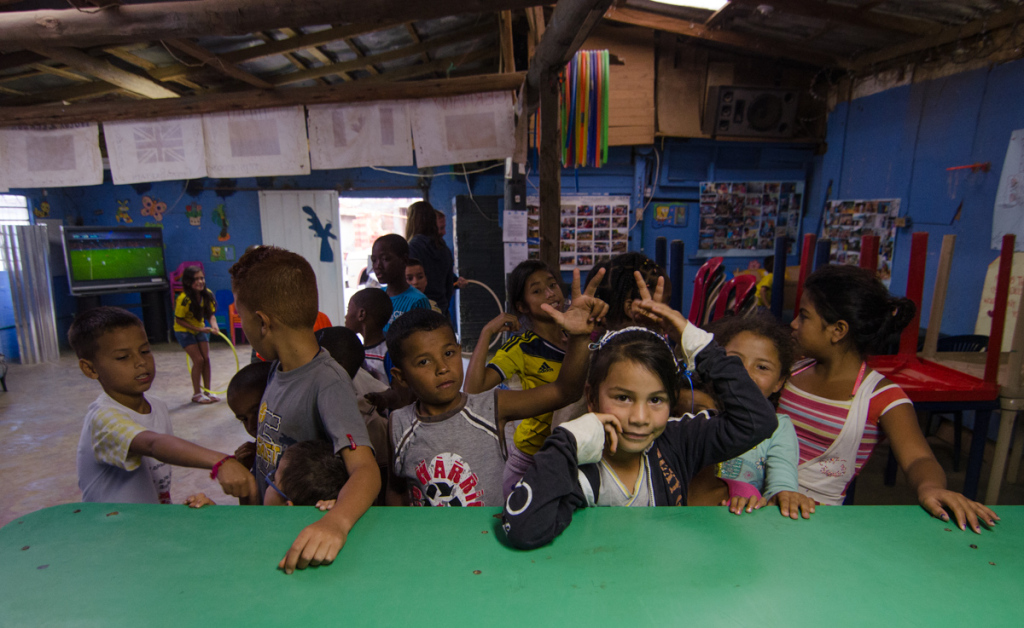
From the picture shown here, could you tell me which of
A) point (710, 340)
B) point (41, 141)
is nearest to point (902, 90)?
point (710, 340)

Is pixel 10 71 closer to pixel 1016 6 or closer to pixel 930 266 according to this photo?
pixel 1016 6

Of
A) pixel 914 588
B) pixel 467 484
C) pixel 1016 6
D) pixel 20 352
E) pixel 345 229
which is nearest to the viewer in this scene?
pixel 914 588

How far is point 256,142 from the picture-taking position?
3703 millimetres

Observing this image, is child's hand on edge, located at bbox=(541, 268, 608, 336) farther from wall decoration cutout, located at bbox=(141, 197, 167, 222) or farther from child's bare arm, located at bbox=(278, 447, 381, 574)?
wall decoration cutout, located at bbox=(141, 197, 167, 222)

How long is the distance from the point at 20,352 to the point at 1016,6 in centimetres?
1152

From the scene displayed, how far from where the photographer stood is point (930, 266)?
Answer: 461 cm

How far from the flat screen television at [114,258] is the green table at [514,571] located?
8.37m

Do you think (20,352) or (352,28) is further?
(20,352)

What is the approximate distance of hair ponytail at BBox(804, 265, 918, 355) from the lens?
166cm

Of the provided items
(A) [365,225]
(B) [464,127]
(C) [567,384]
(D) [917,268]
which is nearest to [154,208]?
(A) [365,225]

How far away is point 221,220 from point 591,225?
6.13 metres

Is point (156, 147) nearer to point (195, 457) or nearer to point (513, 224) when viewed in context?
point (513, 224)

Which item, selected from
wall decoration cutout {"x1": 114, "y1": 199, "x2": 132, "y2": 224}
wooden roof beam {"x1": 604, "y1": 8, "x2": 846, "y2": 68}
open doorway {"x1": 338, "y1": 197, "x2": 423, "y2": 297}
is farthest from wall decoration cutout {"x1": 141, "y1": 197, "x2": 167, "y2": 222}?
wooden roof beam {"x1": 604, "y1": 8, "x2": 846, "y2": 68}

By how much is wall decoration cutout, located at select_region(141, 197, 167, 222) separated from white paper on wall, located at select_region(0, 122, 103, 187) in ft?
16.0
